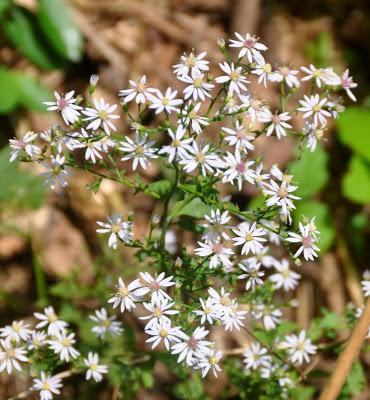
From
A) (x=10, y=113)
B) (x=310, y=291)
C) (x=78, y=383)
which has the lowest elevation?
(x=78, y=383)

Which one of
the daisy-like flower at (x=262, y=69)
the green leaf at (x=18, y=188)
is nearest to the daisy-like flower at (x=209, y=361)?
the daisy-like flower at (x=262, y=69)

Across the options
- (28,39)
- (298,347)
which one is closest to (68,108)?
(298,347)

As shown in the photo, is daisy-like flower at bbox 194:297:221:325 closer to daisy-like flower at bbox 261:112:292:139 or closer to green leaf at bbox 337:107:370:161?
daisy-like flower at bbox 261:112:292:139

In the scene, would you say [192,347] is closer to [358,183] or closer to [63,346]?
[63,346]

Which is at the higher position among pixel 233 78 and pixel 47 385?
pixel 233 78

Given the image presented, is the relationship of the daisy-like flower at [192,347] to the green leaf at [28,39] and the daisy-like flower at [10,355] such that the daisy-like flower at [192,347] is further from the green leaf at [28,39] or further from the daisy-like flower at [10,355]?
the green leaf at [28,39]

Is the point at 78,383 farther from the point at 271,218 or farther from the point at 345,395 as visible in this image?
the point at 271,218

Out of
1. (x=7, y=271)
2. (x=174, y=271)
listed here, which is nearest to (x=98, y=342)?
(x=174, y=271)
